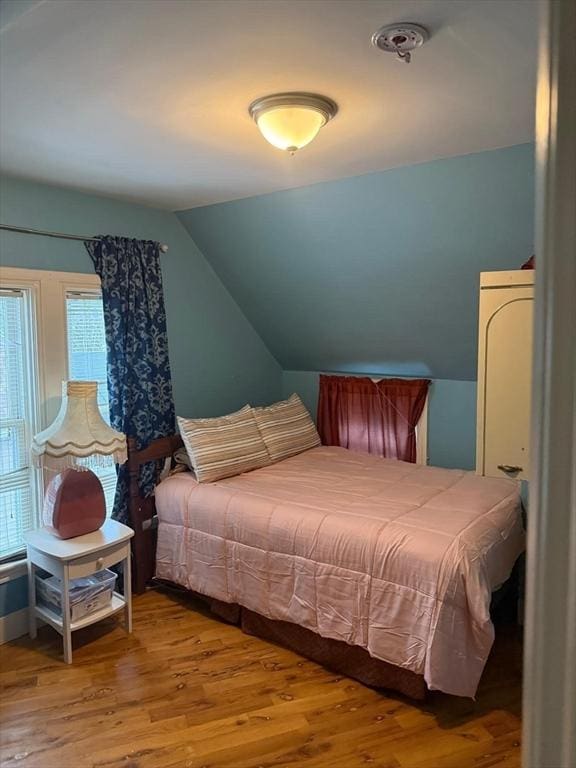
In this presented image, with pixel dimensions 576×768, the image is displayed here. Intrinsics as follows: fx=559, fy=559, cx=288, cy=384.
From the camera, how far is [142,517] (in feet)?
10.8

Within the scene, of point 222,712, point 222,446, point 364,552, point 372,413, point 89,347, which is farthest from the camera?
point 372,413

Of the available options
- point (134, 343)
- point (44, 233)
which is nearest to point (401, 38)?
point (44, 233)

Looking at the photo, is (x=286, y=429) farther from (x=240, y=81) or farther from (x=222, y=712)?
(x=240, y=81)

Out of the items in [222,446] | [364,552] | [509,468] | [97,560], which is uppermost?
[509,468]

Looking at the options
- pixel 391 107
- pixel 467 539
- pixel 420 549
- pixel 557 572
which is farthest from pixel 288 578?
pixel 557 572

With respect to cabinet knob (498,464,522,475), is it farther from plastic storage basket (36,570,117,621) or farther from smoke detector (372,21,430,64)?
plastic storage basket (36,570,117,621)

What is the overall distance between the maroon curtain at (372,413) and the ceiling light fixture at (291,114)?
89.6 inches

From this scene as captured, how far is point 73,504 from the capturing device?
276 centimetres

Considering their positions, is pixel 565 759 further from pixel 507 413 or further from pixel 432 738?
pixel 432 738

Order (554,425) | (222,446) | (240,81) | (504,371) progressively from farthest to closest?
(222,446), (504,371), (240,81), (554,425)

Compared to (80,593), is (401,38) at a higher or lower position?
higher

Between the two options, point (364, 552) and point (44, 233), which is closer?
point (364, 552)

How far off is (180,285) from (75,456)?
1467mm

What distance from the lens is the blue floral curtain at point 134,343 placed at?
126 inches
